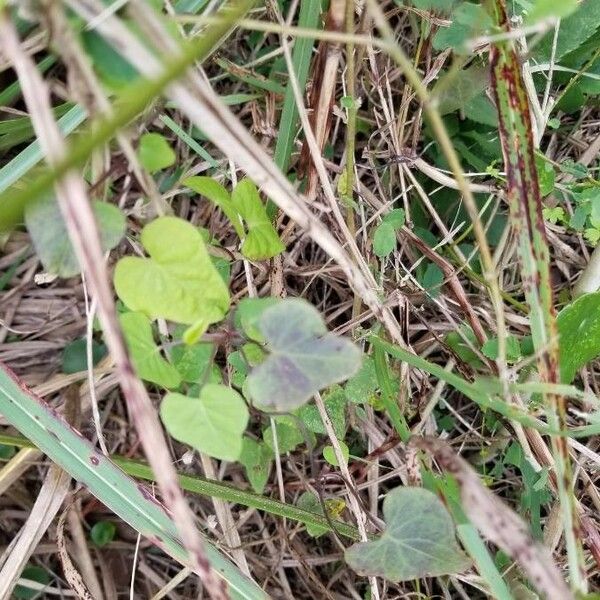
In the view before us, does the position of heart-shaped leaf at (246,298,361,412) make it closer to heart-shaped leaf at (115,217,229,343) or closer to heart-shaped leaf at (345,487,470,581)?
heart-shaped leaf at (115,217,229,343)

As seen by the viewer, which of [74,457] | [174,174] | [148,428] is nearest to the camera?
[148,428]

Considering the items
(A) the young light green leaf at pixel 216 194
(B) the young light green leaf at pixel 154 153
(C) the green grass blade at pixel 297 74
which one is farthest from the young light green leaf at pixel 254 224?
(B) the young light green leaf at pixel 154 153

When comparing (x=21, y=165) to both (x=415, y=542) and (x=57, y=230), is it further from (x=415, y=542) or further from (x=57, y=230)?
(x=415, y=542)

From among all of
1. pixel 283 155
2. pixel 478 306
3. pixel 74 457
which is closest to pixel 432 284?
pixel 478 306

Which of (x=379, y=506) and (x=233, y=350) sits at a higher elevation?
(x=233, y=350)

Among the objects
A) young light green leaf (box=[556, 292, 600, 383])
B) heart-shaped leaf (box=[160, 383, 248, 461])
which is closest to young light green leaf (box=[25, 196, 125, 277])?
heart-shaped leaf (box=[160, 383, 248, 461])

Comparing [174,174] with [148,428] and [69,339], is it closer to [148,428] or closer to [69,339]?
[69,339]

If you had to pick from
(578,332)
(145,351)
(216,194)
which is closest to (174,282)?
(145,351)
